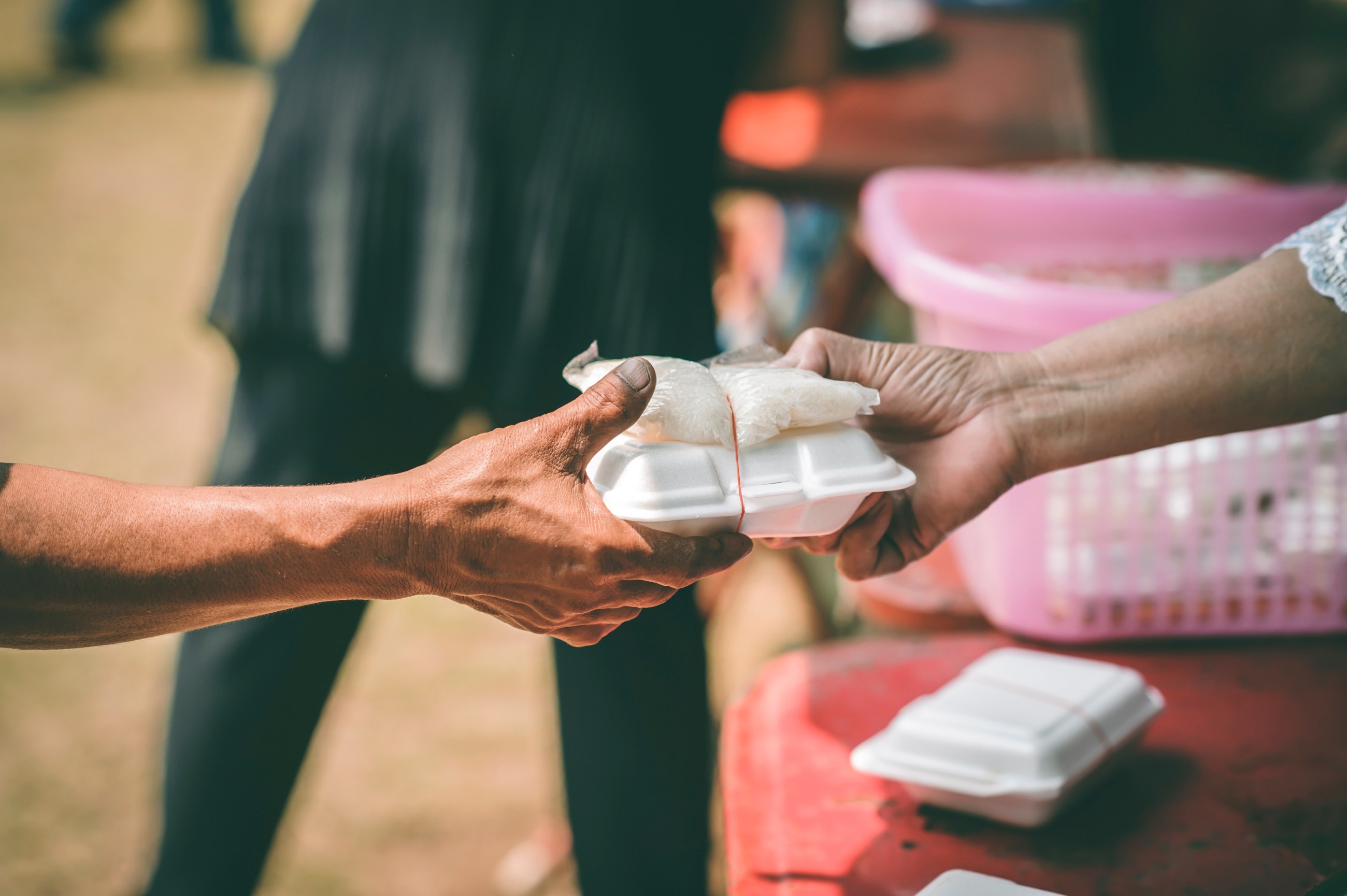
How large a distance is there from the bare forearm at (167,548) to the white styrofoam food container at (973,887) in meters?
0.43

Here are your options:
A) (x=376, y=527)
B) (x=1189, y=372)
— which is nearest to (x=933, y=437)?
(x=1189, y=372)

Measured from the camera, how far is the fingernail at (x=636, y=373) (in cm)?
66

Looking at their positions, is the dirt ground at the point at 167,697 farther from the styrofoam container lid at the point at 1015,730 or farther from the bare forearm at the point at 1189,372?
the bare forearm at the point at 1189,372

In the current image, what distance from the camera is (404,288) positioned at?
3.34 feet

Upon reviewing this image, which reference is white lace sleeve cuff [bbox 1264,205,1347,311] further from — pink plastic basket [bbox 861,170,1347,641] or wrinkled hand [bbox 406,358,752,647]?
wrinkled hand [bbox 406,358,752,647]

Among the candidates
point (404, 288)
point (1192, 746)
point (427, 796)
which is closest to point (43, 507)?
point (404, 288)

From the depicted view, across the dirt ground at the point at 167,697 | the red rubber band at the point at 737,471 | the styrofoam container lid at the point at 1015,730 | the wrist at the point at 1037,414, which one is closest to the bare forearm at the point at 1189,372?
the wrist at the point at 1037,414

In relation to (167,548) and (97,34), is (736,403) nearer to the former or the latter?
(167,548)

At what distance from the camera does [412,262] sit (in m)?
1.01

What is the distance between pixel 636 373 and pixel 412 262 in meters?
0.45

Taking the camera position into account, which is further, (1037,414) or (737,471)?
(1037,414)

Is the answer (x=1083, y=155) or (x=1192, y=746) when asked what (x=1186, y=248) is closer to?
(x=1083, y=155)

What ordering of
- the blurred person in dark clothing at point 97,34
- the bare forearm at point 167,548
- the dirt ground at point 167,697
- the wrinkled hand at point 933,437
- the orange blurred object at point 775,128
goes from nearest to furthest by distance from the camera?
1. the bare forearm at point 167,548
2. the wrinkled hand at point 933,437
3. the orange blurred object at point 775,128
4. the dirt ground at point 167,697
5. the blurred person in dark clothing at point 97,34

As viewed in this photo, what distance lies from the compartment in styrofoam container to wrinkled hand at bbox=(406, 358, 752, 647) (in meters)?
0.02
